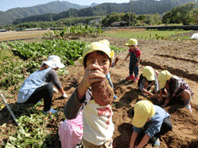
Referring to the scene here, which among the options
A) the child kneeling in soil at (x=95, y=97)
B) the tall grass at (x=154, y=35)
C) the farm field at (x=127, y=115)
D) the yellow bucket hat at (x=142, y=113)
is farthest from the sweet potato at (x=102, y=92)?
the tall grass at (x=154, y=35)

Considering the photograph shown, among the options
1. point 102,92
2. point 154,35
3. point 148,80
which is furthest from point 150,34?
point 102,92

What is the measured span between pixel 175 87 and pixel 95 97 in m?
2.73

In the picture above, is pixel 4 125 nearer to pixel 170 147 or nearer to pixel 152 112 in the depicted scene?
pixel 152 112

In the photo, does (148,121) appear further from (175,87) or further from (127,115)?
(175,87)

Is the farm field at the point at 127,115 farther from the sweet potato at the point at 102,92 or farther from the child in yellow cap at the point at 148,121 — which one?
the sweet potato at the point at 102,92

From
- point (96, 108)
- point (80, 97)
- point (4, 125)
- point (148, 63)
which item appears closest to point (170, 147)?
point (96, 108)

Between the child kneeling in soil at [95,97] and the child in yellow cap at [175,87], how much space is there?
2.06 metres

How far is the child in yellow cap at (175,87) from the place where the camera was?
2.94m

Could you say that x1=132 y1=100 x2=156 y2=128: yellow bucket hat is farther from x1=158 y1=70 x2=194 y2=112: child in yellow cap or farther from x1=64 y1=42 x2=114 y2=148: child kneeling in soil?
x1=158 y1=70 x2=194 y2=112: child in yellow cap

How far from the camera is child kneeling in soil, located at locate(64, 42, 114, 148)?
3.09ft

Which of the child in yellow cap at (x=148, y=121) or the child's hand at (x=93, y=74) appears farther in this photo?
the child in yellow cap at (x=148, y=121)

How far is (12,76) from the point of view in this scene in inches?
183

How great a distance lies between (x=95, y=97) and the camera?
1.00 metres

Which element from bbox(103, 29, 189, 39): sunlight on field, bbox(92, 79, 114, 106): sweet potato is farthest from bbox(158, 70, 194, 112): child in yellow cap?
bbox(103, 29, 189, 39): sunlight on field
